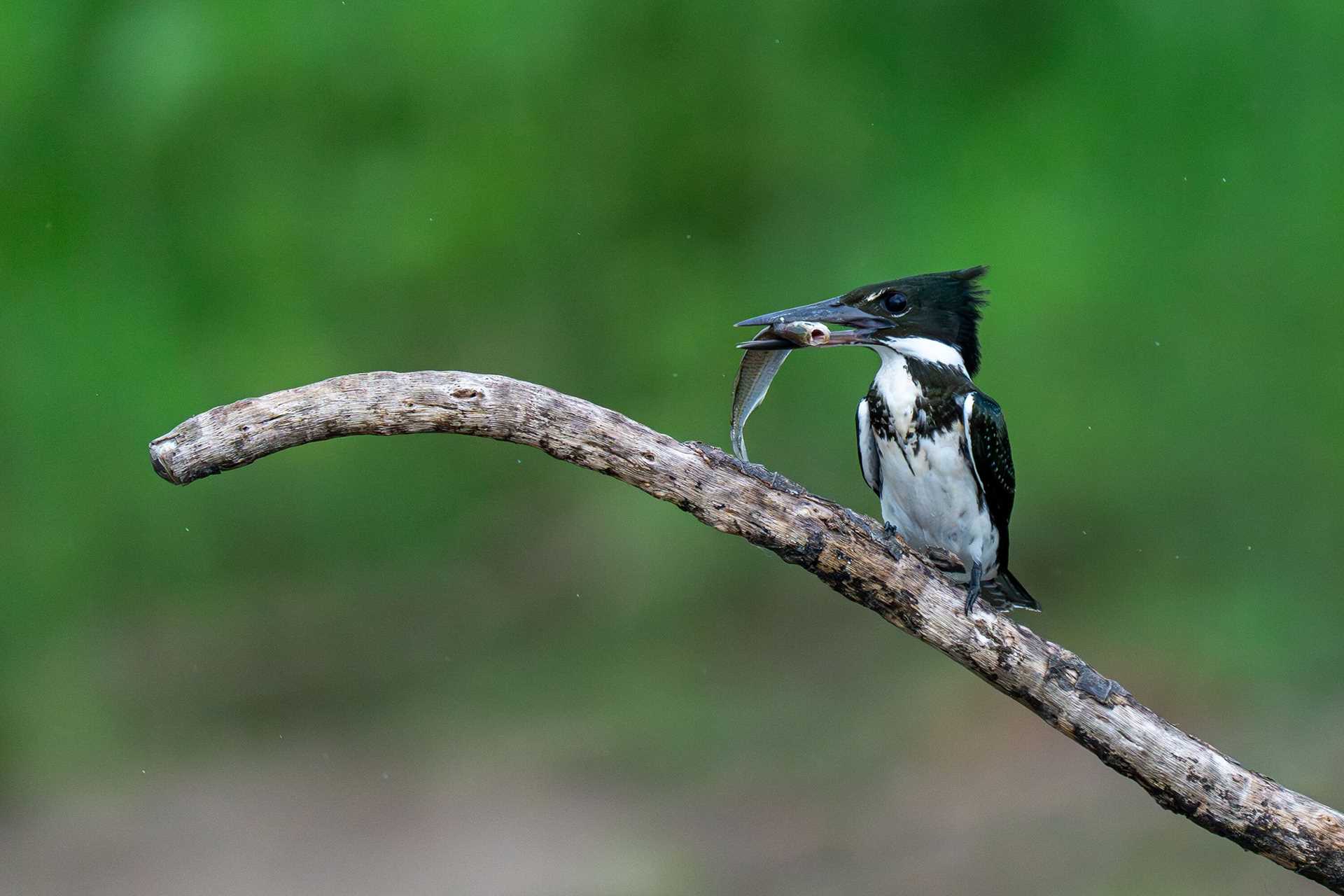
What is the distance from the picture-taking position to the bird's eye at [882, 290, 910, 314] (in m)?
2.20

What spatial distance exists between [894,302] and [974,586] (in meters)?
0.49

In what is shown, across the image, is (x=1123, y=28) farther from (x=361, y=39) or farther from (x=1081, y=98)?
(x=361, y=39)

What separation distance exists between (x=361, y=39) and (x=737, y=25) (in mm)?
1459

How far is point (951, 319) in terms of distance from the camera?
2.26 meters

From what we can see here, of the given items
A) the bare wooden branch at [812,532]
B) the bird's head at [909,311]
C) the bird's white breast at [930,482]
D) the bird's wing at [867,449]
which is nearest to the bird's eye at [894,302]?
the bird's head at [909,311]

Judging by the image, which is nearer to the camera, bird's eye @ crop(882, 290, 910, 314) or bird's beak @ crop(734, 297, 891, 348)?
bird's beak @ crop(734, 297, 891, 348)

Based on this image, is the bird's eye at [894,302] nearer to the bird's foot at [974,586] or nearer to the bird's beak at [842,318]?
the bird's beak at [842,318]

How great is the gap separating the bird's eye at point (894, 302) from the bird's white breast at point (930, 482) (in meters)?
0.11

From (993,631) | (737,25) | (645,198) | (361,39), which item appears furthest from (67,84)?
(993,631)

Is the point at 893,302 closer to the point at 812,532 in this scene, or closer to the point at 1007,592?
the point at 812,532

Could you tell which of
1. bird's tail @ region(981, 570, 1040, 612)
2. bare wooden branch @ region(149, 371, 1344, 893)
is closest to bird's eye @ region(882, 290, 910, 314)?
bare wooden branch @ region(149, 371, 1344, 893)

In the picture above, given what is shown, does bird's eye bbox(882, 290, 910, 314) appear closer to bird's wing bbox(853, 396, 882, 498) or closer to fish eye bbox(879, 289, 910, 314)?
fish eye bbox(879, 289, 910, 314)

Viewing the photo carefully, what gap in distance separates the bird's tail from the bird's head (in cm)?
47

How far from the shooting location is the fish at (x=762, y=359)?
77.3 inches
